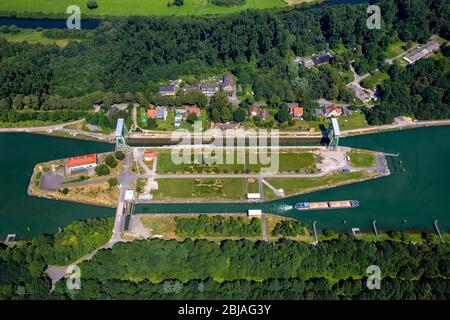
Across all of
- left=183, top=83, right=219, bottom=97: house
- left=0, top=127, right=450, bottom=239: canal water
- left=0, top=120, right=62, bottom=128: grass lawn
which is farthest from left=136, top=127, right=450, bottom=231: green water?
left=0, top=120, right=62, bottom=128: grass lawn

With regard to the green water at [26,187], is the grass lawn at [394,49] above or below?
above

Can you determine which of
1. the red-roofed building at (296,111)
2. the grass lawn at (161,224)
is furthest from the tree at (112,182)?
the red-roofed building at (296,111)

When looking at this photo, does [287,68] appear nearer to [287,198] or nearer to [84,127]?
[287,198]

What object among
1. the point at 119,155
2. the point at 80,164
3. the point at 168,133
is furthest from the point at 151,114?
the point at 80,164

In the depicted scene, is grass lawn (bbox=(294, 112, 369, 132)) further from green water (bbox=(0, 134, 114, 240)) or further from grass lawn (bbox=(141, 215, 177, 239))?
green water (bbox=(0, 134, 114, 240))

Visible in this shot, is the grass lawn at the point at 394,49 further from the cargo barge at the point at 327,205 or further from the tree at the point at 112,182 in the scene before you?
the tree at the point at 112,182

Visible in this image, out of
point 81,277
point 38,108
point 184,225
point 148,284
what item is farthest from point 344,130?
point 38,108

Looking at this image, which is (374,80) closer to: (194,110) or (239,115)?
(239,115)
